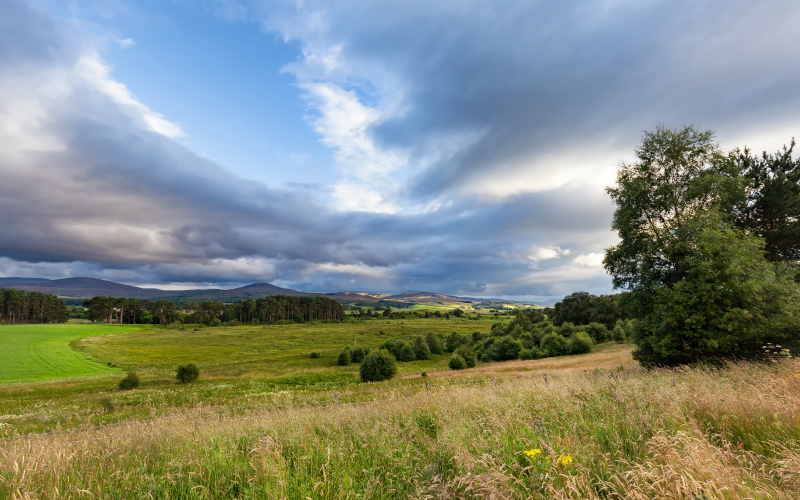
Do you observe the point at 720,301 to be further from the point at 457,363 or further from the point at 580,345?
the point at 457,363

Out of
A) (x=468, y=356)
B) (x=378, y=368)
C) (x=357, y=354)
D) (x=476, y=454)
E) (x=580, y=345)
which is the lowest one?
(x=357, y=354)

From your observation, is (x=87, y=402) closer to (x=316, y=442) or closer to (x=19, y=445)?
Result: (x=19, y=445)

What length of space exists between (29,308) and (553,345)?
236 m

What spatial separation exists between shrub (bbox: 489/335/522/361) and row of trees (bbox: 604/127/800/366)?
4552cm

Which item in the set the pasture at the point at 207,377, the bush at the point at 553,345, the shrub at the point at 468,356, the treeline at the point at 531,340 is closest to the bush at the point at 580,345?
the treeline at the point at 531,340

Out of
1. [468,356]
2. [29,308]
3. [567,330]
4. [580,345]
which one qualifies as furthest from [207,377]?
[29,308]

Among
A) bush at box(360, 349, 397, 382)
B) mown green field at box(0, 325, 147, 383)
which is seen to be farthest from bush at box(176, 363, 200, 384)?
bush at box(360, 349, 397, 382)

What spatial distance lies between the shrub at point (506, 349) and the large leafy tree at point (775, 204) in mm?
45297

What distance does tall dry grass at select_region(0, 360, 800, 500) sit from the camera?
3408mm

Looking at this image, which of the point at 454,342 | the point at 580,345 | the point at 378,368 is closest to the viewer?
the point at 378,368

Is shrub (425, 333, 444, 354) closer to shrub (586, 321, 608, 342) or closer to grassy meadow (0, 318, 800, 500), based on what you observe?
shrub (586, 321, 608, 342)

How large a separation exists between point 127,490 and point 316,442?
2.42 meters

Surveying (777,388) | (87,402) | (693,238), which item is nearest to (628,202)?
(693,238)

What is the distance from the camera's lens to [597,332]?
74.6 meters
